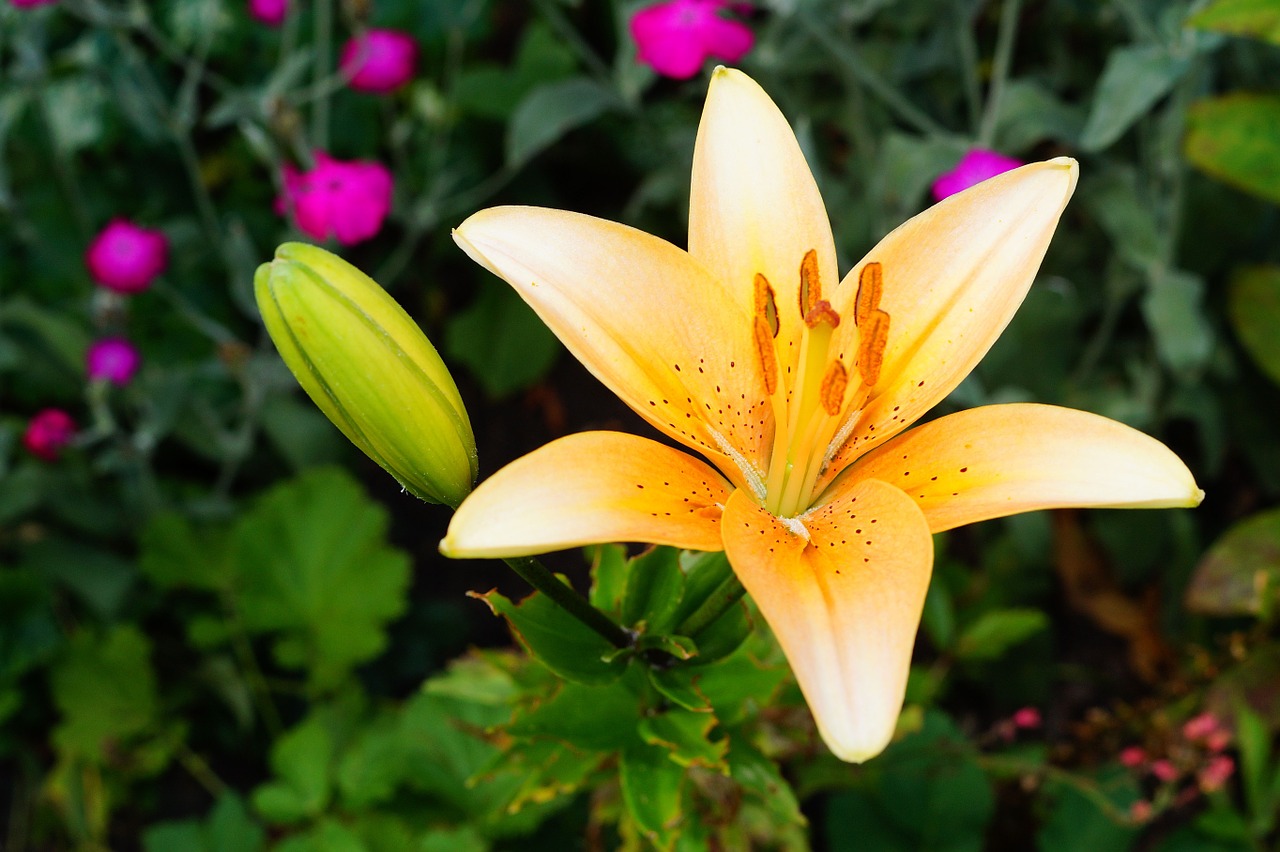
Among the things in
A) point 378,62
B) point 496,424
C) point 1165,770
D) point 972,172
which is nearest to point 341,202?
point 378,62

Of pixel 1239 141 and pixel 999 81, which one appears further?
pixel 999 81

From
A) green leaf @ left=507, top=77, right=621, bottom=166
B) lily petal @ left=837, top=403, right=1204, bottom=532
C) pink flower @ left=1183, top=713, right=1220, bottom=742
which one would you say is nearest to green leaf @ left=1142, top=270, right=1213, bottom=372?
pink flower @ left=1183, top=713, right=1220, bottom=742

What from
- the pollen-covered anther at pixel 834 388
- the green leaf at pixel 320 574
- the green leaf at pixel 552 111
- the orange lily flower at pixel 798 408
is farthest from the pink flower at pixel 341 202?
the pollen-covered anther at pixel 834 388

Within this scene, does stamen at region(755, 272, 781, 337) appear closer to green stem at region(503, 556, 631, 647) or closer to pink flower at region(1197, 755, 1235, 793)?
green stem at region(503, 556, 631, 647)

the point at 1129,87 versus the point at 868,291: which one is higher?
the point at 868,291

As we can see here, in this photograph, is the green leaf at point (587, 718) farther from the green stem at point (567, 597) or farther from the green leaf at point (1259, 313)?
the green leaf at point (1259, 313)

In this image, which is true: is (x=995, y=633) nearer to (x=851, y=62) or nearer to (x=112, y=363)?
(x=851, y=62)

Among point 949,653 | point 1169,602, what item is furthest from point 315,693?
point 1169,602

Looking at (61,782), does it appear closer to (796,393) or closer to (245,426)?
(245,426)
